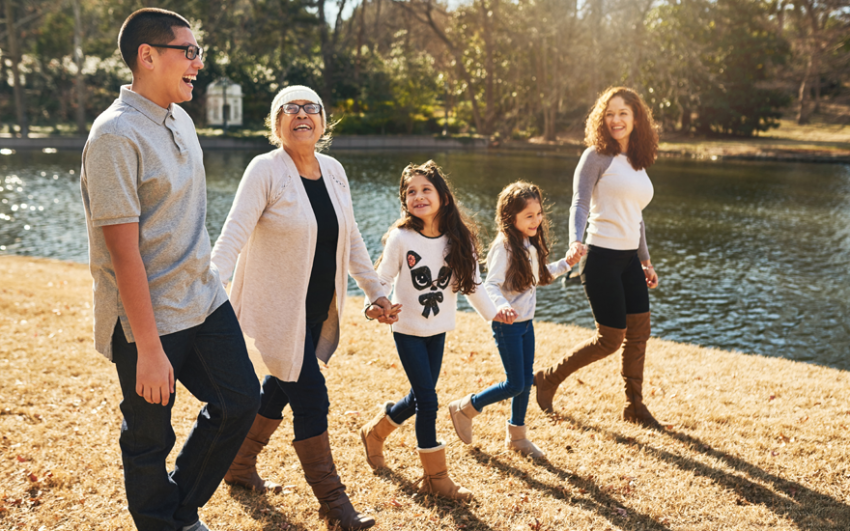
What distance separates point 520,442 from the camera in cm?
372

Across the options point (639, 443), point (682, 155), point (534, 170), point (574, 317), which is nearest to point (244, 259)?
point (639, 443)

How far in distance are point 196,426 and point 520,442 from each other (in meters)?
1.96

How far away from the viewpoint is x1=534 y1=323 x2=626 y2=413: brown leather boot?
403 cm

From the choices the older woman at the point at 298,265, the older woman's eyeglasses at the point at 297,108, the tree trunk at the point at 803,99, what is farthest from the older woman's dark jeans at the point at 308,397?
the tree trunk at the point at 803,99

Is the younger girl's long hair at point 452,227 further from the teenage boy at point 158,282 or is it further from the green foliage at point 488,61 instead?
the green foliage at point 488,61

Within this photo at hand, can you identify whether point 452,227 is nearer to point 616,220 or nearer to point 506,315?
point 506,315

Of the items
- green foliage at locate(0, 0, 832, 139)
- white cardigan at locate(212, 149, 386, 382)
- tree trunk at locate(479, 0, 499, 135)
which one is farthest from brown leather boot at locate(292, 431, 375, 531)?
tree trunk at locate(479, 0, 499, 135)

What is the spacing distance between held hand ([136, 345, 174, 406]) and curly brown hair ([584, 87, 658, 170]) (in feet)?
9.50

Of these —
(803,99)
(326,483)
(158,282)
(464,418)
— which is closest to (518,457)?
(464,418)

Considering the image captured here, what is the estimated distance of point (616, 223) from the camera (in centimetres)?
394

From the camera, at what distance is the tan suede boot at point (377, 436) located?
341 cm

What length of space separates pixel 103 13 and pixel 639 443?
48.5 m

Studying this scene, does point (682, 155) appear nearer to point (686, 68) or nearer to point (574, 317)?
point (686, 68)

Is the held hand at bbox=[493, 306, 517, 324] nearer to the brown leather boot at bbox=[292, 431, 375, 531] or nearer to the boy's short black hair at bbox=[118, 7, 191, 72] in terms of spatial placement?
the brown leather boot at bbox=[292, 431, 375, 531]
